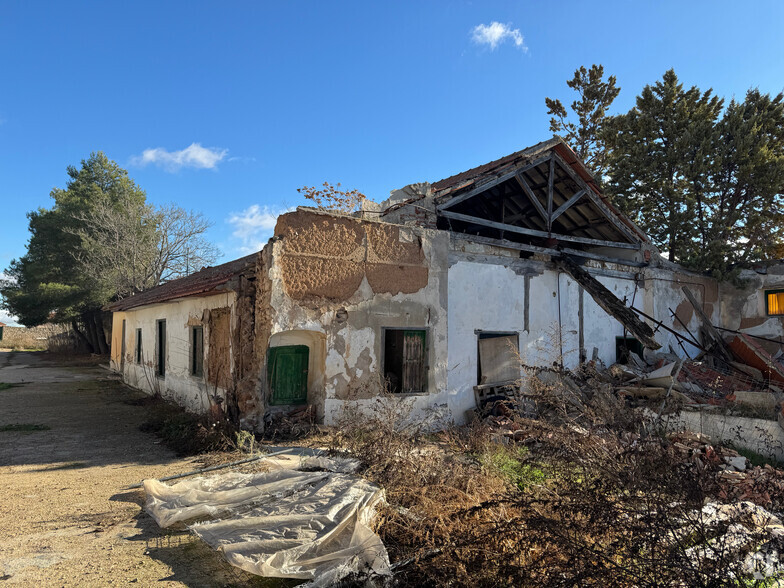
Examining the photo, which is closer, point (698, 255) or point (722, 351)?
point (722, 351)

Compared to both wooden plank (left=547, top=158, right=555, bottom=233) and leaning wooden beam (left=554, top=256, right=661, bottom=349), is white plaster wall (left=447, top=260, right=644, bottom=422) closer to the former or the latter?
leaning wooden beam (left=554, top=256, right=661, bottom=349)

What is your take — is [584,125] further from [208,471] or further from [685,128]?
[208,471]

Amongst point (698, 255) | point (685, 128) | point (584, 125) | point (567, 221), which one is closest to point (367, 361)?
point (567, 221)

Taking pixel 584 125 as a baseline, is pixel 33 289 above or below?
below

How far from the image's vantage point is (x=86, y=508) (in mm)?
5727

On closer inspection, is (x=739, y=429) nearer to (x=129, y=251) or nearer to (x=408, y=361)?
(x=408, y=361)

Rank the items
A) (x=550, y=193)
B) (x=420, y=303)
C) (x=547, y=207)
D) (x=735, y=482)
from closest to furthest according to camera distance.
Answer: (x=735, y=482) → (x=420, y=303) → (x=550, y=193) → (x=547, y=207)

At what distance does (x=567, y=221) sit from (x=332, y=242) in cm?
796

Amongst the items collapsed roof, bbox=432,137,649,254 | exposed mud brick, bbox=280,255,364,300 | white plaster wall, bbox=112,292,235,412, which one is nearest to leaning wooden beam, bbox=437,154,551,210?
collapsed roof, bbox=432,137,649,254

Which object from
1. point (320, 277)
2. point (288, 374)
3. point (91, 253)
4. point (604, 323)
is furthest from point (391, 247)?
point (91, 253)

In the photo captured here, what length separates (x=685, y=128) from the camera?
17453 millimetres

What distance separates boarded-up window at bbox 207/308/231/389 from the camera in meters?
9.73

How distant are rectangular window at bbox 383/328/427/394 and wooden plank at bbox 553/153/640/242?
18.9 ft

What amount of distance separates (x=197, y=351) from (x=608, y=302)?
9.44m
